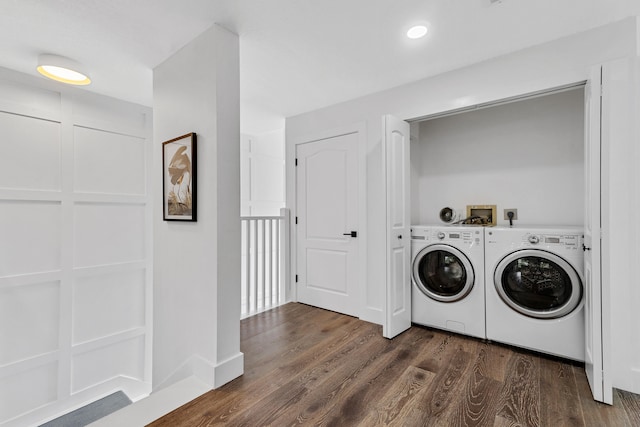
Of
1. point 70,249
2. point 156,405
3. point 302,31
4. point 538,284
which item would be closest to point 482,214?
point 538,284

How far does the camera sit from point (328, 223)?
11.3ft

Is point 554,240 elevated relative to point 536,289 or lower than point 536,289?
elevated

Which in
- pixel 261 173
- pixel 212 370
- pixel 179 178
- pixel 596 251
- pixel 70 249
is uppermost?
pixel 261 173

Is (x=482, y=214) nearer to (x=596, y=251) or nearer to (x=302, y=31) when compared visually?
(x=596, y=251)

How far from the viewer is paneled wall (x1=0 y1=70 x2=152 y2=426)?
8.63 feet

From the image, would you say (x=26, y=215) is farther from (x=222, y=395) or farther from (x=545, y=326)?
(x=545, y=326)

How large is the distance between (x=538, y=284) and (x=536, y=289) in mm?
42

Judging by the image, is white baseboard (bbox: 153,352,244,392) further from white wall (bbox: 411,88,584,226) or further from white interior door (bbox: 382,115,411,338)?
white wall (bbox: 411,88,584,226)

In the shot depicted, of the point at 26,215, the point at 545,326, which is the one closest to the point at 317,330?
the point at 545,326

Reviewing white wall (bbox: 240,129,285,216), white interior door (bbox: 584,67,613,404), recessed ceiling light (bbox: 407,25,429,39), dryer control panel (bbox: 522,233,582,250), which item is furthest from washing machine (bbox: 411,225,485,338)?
white wall (bbox: 240,129,285,216)

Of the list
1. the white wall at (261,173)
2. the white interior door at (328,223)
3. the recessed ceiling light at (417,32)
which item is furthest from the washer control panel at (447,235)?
the white wall at (261,173)

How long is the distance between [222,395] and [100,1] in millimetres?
2439

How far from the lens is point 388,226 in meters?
2.63

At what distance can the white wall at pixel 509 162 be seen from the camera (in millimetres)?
2541
